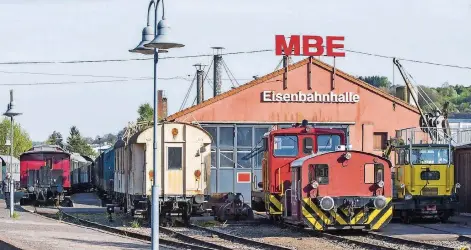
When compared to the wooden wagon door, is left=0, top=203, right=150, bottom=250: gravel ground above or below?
below

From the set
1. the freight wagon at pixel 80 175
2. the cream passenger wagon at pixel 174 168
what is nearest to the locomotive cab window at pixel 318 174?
the cream passenger wagon at pixel 174 168

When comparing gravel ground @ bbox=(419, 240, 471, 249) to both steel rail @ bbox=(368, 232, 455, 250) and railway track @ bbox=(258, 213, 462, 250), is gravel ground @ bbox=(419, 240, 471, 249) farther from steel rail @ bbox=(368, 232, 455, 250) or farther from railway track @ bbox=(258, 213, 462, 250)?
steel rail @ bbox=(368, 232, 455, 250)

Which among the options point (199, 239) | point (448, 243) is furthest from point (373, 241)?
point (199, 239)

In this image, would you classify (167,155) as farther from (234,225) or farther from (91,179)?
(91,179)

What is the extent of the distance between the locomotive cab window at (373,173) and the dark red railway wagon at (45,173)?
24632 millimetres

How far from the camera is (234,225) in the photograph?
28.6 m

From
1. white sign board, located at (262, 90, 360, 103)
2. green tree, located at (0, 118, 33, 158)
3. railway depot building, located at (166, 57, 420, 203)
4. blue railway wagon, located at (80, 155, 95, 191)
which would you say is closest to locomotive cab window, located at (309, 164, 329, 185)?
railway depot building, located at (166, 57, 420, 203)

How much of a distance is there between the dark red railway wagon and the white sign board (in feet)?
34.0

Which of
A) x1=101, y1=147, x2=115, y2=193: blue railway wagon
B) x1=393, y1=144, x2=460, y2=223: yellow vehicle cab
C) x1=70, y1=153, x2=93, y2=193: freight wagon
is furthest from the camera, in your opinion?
x1=70, y1=153, x2=93, y2=193: freight wagon

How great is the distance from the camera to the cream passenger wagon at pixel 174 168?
28.5 metres

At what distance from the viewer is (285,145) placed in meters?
27.6

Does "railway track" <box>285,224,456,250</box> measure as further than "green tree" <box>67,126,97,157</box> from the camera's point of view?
No

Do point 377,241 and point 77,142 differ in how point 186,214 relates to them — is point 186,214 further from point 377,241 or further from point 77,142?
point 77,142

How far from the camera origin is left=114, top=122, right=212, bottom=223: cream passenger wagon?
2855 centimetres
